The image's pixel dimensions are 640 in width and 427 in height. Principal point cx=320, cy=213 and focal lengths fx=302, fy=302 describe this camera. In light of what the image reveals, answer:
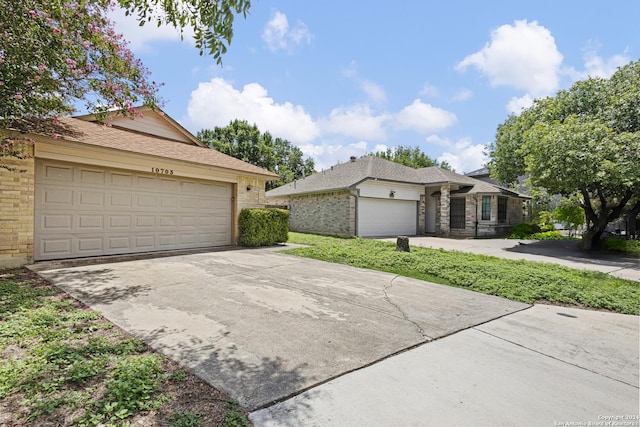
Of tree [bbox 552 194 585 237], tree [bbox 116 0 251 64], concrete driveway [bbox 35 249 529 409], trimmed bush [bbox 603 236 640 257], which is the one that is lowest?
concrete driveway [bbox 35 249 529 409]

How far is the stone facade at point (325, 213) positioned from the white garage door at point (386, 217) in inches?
23.2

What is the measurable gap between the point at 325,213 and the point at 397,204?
4.29 meters

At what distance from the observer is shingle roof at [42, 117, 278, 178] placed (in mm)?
8195

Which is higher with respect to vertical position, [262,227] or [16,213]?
[16,213]

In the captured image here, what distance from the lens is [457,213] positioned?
18.5m

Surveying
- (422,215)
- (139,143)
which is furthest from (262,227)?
(422,215)

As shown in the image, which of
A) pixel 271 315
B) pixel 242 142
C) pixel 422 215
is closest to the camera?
pixel 271 315

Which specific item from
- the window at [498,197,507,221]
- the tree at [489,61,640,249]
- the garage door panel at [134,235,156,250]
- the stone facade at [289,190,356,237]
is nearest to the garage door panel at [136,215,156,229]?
the garage door panel at [134,235,156,250]

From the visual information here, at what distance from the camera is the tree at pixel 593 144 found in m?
9.98

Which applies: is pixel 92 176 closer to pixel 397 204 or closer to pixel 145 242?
pixel 145 242

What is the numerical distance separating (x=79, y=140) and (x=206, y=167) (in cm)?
347

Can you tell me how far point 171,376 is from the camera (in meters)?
2.49

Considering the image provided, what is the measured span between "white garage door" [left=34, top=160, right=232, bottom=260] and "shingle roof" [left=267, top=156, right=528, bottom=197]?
7301mm

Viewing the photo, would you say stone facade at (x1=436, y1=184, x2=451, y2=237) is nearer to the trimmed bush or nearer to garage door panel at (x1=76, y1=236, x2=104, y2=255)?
the trimmed bush
